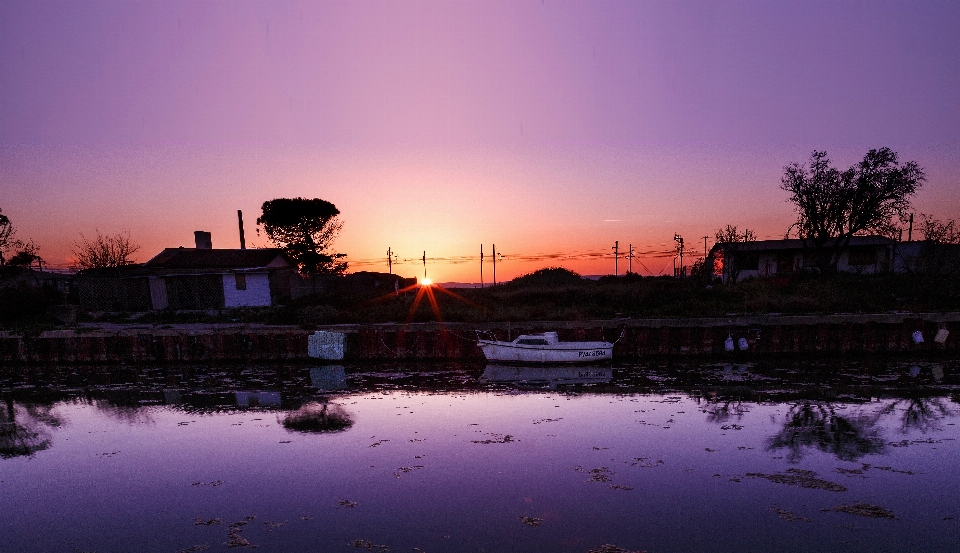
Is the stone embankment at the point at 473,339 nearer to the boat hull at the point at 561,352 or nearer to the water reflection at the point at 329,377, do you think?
the water reflection at the point at 329,377

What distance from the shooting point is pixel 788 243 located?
47.1 m

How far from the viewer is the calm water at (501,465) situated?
352 inches

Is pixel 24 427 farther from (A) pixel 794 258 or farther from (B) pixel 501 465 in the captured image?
(A) pixel 794 258

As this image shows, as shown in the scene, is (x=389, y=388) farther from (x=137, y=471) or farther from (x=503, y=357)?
(x=137, y=471)

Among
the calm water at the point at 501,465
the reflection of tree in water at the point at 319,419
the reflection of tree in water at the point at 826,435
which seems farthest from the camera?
the reflection of tree in water at the point at 319,419

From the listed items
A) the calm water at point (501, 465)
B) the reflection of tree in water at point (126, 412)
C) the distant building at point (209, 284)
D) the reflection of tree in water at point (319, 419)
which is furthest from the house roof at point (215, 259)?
the reflection of tree in water at point (319, 419)

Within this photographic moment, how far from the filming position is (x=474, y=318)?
28922 mm

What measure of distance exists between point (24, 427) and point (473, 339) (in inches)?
711

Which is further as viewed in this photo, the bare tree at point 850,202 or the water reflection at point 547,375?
the bare tree at point 850,202

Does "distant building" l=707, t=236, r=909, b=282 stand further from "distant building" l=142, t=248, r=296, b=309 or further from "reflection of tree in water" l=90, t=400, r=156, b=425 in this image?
"reflection of tree in water" l=90, t=400, r=156, b=425

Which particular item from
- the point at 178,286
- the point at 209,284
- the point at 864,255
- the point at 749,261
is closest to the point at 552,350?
the point at 209,284

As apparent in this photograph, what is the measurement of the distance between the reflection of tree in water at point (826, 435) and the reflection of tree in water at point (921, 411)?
1.08 metres

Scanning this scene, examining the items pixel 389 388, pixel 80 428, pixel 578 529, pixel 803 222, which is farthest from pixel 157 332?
pixel 803 222

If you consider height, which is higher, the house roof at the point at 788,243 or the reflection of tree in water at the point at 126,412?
the house roof at the point at 788,243
